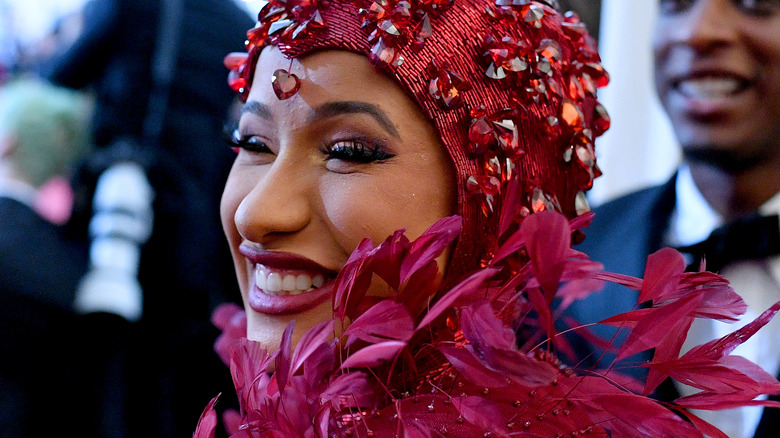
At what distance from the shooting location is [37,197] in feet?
7.42

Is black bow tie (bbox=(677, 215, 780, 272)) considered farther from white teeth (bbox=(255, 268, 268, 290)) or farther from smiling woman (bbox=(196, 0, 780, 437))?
white teeth (bbox=(255, 268, 268, 290))

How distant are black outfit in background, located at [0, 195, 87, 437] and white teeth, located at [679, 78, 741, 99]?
1.48 m

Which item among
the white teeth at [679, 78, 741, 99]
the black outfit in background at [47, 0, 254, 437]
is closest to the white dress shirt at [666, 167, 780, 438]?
the white teeth at [679, 78, 741, 99]

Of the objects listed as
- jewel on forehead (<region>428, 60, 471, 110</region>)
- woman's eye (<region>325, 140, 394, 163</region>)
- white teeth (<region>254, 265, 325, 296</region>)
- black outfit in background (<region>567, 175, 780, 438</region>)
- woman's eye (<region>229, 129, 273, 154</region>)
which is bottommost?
black outfit in background (<region>567, 175, 780, 438</region>)

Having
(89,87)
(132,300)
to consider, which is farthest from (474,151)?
(89,87)

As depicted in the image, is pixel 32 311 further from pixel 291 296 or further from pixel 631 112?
pixel 631 112

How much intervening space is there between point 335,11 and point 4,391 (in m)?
1.34

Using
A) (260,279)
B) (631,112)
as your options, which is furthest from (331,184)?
(631,112)

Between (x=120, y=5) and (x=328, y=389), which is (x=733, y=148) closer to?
(x=328, y=389)

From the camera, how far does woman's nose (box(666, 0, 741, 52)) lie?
3.94 feet

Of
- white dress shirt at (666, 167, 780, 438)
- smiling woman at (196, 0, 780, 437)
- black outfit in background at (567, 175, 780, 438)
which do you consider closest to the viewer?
smiling woman at (196, 0, 780, 437)

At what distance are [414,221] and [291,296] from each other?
0.17m

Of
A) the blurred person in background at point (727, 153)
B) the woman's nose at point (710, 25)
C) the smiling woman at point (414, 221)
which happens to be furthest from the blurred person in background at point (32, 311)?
the woman's nose at point (710, 25)

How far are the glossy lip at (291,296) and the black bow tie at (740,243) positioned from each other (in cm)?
61
